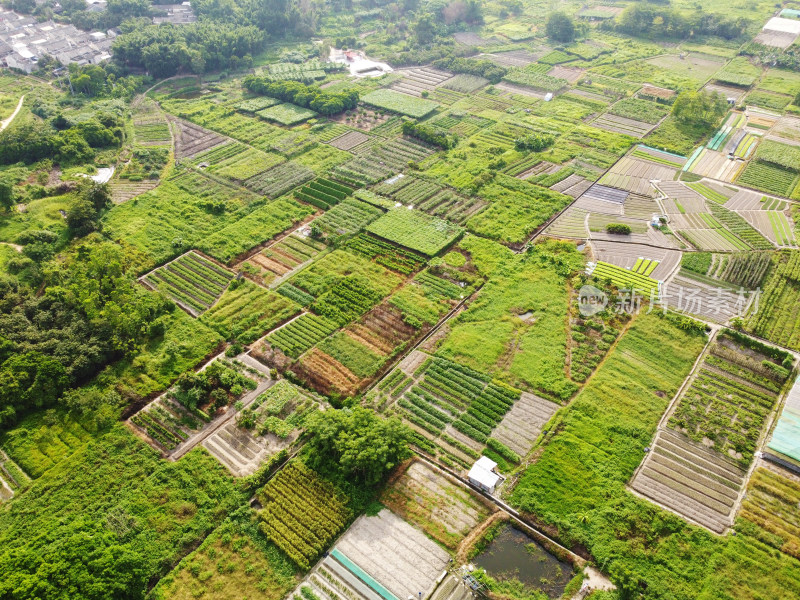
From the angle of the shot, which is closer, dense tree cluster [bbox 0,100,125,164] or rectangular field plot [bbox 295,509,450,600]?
rectangular field plot [bbox 295,509,450,600]

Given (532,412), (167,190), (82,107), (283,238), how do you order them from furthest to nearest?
(82,107), (167,190), (283,238), (532,412)

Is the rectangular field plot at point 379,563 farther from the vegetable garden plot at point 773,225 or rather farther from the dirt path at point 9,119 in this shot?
the dirt path at point 9,119

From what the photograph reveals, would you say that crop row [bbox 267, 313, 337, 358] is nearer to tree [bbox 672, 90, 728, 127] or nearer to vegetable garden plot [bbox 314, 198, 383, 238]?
vegetable garden plot [bbox 314, 198, 383, 238]

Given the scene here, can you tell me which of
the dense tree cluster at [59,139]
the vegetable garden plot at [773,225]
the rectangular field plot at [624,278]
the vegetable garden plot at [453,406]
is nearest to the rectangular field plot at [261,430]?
the vegetable garden plot at [453,406]

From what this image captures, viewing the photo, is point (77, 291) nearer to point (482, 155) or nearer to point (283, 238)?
point (283, 238)

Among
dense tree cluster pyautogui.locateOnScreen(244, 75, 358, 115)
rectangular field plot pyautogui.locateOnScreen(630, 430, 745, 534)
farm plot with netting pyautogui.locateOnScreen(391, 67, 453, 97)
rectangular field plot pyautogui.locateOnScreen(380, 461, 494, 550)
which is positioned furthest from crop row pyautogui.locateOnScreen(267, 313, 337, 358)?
farm plot with netting pyautogui.locateOnScreen(391, 67, 453, 97)

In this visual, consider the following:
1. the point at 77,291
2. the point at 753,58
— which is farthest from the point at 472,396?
the point at 753,58
